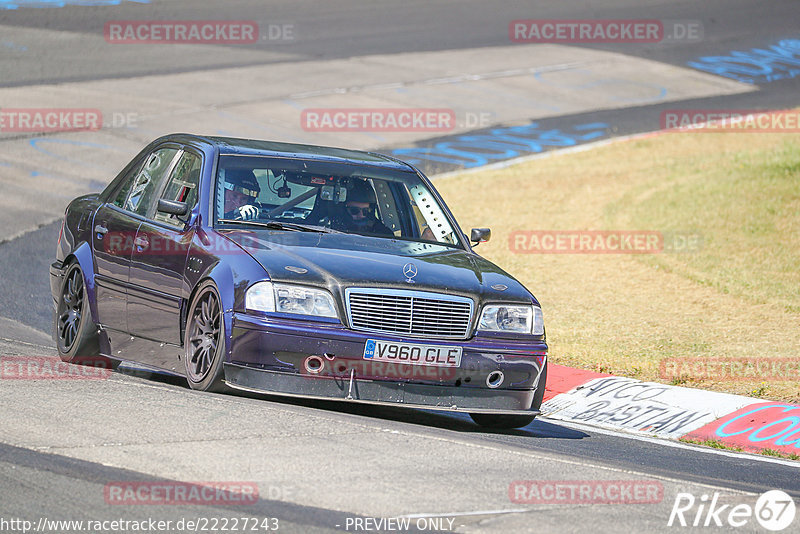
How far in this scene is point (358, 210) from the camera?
A: 8.57 metres

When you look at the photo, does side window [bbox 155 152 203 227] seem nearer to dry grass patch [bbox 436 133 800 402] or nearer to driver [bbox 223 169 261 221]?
driver [bbox 223 169 261 221]

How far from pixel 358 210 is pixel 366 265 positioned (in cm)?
106

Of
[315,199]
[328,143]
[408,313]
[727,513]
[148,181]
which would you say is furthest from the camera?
[328,143]

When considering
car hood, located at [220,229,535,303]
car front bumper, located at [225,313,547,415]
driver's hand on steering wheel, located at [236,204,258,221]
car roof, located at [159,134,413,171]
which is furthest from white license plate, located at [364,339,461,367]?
car roof, located at [159,134,413,171]

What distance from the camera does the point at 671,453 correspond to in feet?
26.9

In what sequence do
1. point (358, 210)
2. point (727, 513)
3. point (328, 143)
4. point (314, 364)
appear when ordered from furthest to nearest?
point (328, 143), point (358, 210), point (314, 364), point (727, 513)

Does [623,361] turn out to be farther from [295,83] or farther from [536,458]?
[295,83]

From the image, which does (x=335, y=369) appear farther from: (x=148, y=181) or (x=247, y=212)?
(x=148, y=181)

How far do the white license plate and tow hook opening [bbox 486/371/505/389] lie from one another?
0.24 m

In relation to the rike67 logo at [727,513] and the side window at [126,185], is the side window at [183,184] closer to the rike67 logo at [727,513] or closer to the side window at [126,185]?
the side window at [126,185]

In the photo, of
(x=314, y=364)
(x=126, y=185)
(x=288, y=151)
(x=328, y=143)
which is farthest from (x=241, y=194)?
(x=328, y=143)

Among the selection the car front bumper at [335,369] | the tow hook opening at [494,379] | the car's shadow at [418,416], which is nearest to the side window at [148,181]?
the car's shadow at [418,416]

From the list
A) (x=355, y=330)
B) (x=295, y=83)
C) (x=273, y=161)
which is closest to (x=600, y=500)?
(x=355, y=330)

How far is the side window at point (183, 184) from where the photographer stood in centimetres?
844
